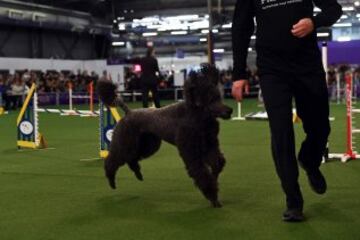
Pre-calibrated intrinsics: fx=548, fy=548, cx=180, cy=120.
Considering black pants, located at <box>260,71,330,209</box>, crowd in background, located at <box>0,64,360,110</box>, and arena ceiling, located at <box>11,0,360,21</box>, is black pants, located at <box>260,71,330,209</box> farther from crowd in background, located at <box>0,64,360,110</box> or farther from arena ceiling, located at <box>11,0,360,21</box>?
arena ceiling, located at <box>11,0,360,21</box>

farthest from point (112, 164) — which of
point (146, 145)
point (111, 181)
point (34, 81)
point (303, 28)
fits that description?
point (34, 81)

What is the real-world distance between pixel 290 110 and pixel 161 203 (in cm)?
155

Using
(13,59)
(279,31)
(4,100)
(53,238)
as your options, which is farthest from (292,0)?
(13,59)

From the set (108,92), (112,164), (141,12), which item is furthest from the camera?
(141,12)

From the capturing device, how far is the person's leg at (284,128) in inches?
156

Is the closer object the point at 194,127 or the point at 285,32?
the point at 285,32

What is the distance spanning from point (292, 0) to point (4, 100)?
21251mm

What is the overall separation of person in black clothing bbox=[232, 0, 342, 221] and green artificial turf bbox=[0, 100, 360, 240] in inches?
15.3

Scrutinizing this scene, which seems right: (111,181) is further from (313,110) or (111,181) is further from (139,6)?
(139,6)

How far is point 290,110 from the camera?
13.2ft

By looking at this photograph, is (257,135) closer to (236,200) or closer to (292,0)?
(236,200)

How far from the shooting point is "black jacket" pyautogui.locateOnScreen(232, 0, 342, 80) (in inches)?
151

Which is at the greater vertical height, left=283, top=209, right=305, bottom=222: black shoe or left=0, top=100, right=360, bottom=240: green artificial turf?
left=283, top=209, right=305, bottom=222: black shoe

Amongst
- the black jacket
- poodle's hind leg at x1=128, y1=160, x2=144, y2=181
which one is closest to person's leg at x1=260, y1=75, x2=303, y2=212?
the black jacket
